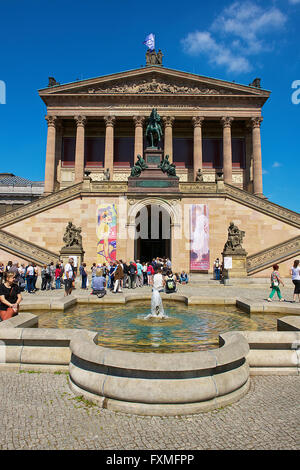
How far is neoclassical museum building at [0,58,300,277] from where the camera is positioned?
25375 millimetres

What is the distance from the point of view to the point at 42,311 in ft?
29.9

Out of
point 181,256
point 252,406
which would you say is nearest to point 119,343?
point 252,406

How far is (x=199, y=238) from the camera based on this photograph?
25.5 metres

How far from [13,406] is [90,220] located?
73.4 feet

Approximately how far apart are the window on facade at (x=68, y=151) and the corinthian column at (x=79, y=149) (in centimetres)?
351

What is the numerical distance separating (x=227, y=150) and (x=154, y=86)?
503 inches

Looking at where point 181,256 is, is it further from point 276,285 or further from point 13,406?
point 13,406

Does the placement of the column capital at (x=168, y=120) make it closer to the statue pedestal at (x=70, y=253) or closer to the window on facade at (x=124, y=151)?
the window on facade at (x=124, y=151)

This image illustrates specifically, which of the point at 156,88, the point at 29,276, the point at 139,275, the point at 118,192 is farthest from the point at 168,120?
the point at 29,276

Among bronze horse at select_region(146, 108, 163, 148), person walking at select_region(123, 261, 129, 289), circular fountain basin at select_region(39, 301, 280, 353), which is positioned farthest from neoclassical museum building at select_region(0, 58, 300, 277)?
circular fountain basin at select_region(39, 301, 280, 353)

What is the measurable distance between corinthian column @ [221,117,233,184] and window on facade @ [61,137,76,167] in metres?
20.2

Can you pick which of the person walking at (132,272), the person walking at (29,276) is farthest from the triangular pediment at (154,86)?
the person walking at (29,276)

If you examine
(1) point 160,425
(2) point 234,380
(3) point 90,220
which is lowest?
(1) point 160,425

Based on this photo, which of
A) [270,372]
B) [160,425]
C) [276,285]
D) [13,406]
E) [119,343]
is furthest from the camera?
[276,285]
